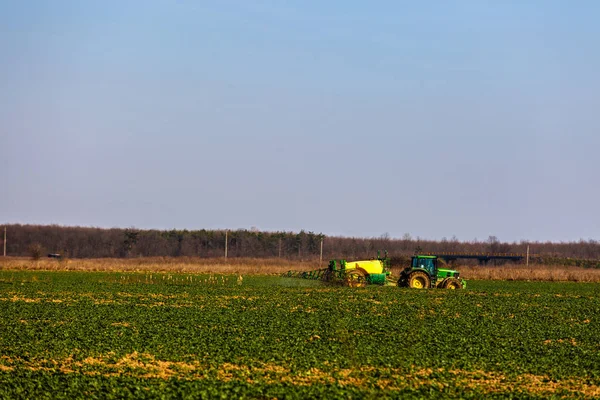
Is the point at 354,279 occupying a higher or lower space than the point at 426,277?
lower

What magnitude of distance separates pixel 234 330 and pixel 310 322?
3796 millimetres

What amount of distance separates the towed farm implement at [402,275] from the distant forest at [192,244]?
9251cm

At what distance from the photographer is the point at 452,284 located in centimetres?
5341

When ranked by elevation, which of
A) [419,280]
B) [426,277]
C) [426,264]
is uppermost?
[426,264]

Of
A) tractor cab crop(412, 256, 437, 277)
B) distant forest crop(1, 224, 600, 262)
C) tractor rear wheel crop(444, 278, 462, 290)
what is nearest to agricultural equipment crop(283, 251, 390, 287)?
tractor cab crop(412, 256, 437, 277)

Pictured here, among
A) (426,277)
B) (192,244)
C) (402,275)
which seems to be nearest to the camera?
(426,277)

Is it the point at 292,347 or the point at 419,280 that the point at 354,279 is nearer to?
the point at 419,280

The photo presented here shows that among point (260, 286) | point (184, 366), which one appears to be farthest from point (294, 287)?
point (184, 366)

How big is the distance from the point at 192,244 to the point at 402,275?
356 ft

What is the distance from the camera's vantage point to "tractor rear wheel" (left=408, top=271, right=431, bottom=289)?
53.2 meters

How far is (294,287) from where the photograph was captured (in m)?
52.7

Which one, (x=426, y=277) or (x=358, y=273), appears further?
(x=358, y=273)

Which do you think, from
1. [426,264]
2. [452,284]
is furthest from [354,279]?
[452,284]

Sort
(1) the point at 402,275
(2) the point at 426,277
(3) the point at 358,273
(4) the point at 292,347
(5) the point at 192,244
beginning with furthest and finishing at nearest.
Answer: (5) the point at 192,244
(1) the point at 402,275
(3) the point at 358,273
(2) the point at 426,277
(4) the point at 292,347
